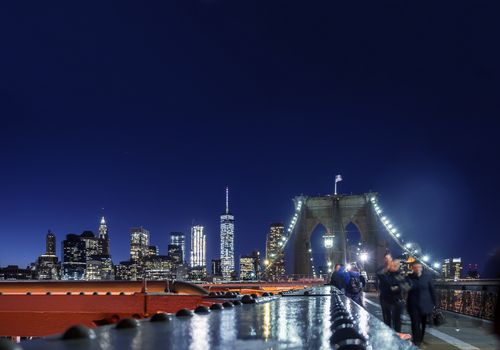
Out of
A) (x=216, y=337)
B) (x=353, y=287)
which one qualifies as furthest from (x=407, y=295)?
(x=216, y=337)

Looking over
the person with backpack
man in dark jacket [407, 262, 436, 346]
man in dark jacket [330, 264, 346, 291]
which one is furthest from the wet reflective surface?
man in dark jacket [330, 264, 346, 291]

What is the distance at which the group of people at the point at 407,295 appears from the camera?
10.5m

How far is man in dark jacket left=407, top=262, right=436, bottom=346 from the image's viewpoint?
10.5m

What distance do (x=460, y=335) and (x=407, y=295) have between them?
3.36 meters

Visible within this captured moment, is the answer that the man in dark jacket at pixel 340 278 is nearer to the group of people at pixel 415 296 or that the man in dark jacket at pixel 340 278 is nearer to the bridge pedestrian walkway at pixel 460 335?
the bridge pedestrian walkway at pixel 460 335

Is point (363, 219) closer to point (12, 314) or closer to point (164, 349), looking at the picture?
point (12, 314)

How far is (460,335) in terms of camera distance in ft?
47.3

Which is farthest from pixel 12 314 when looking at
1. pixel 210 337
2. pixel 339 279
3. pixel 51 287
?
pixel 210 337

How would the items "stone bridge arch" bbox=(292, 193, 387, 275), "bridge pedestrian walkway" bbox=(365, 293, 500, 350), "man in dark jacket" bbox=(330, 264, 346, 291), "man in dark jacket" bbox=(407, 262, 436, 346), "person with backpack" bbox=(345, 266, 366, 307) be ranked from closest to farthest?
"man in dark jacket" bbox=(407, 262, 436, 346)
"bridge pedestrian walkway" bbox=(365, 293, 500, 350)
"person with backpack" bbox=(345, 266, 366, 307)
"man in dark jacket" bbox=(330, 264, 346, 291)
"stone bridge arch" bbox=(292, 193, 387, 275)

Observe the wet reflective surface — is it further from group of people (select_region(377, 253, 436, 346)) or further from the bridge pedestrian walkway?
group of people (select_region(377, 253, 436, 346))

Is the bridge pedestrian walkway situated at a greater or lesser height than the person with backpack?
lesser

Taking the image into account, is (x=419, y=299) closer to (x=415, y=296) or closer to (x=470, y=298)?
(x=415, y=296)

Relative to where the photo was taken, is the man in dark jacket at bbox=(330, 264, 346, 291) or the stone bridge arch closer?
the man in dark jacket at bbox=(330, 264, 346, 291)

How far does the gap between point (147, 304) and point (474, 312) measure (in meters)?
10.0
